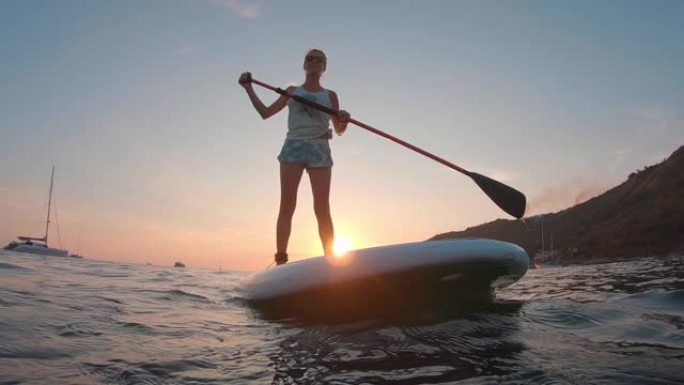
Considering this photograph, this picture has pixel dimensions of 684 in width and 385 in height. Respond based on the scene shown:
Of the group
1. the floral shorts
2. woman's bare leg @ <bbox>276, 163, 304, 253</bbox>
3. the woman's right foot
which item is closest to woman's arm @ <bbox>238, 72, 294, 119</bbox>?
the floral shorts

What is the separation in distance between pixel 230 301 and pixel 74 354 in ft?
9.41

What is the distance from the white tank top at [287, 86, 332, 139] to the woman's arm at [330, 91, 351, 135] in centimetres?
8

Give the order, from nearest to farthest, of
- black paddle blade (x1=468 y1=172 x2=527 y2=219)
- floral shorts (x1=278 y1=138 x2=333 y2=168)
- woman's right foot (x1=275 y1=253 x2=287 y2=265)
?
floral shorts (x1=278 y1=138 x2=333 y2=168) < woman's right foot (x1=275 y1=253 x2=287 y2=265) < black paddle blade (x1=468 y1=172 x2=527 y2=219)

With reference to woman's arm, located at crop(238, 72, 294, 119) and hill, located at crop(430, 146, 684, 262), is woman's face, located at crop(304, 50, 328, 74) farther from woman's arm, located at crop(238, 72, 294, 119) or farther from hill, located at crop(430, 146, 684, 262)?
hill, located at crop(430, 146, 684, 262)

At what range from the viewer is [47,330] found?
106 inches

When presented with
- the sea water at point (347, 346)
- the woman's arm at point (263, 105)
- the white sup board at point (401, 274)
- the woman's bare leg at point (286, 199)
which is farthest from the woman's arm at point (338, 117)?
the sea water at point (347, 346)

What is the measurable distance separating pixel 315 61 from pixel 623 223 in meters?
31.2

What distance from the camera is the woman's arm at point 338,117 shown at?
5051 millimetres

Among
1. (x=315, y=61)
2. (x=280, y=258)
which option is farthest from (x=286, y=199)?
(x=315, y=61)

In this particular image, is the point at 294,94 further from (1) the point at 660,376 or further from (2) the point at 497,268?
(1) the point at 660,376

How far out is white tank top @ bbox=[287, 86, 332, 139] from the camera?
5.02 m

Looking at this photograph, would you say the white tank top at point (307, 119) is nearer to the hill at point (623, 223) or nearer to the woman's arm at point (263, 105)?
the woman's arm at point (263, 105)

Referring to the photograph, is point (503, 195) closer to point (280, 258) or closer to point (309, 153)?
point (309, 153)

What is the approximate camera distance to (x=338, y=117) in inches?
199
